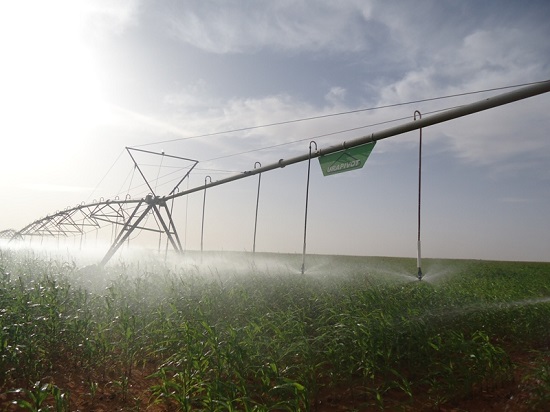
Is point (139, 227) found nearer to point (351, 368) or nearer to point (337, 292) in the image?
point (337, 292)

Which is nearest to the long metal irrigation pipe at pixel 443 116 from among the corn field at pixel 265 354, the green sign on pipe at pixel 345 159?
the green sign on pipe at pixel 345 159

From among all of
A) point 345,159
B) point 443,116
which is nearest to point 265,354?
point 345,159

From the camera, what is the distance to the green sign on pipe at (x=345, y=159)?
312 inches

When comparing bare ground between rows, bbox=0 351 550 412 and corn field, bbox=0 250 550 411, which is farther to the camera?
corn field, bbox=0 250 550 411

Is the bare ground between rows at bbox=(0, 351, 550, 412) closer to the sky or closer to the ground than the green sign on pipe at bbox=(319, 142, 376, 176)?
closer to the ground

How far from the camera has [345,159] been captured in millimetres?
8266

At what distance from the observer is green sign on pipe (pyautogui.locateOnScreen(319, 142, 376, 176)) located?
7914mm

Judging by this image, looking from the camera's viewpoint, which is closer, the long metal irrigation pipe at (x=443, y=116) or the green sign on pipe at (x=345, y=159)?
the long metal irrigation pipe at (x=443, y=116)

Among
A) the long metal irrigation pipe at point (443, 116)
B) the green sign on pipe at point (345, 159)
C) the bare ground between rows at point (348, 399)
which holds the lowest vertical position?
the bare ground between rows at point (348, 399)

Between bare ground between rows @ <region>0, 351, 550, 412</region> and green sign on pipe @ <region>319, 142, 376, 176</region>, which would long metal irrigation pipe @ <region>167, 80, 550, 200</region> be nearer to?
green sign on pipe @ <region>319, 142, 376, 176</region>

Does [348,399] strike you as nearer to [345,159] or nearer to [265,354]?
[265,354]

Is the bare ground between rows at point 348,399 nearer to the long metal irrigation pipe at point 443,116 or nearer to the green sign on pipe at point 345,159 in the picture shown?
the long metal irrigation pipe at point 443,116

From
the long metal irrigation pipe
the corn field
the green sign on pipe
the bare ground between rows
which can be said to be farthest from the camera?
the green sign on pipe

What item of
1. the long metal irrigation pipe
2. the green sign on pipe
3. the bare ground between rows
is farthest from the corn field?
the long metal irrigation pipe
